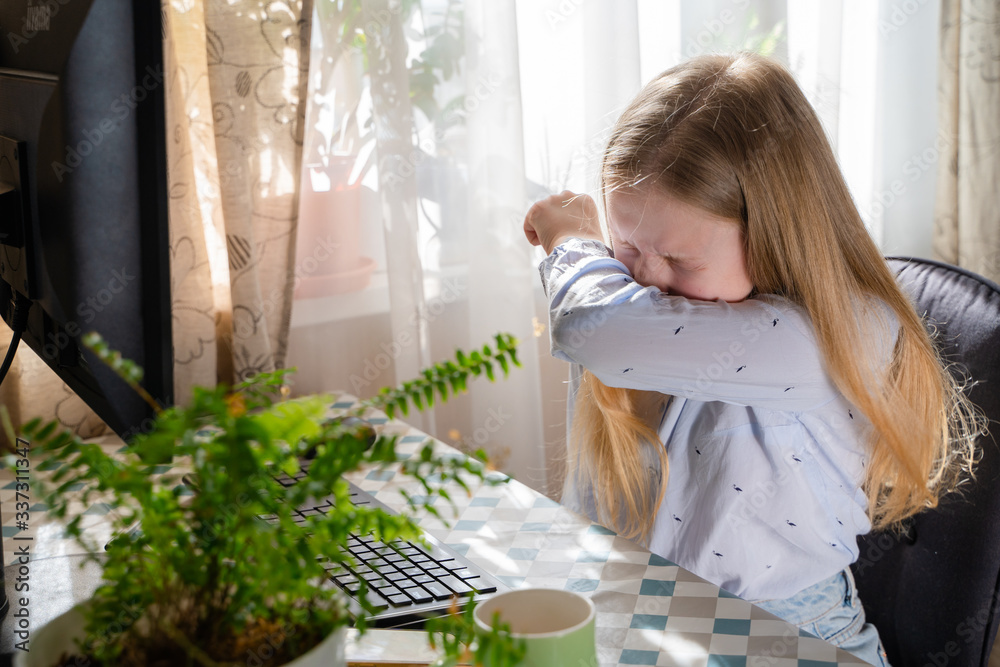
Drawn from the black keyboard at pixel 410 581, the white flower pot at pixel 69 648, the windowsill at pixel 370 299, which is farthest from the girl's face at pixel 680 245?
the windowsill at pixel 370 299

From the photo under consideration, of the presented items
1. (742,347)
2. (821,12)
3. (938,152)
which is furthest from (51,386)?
(938,152)

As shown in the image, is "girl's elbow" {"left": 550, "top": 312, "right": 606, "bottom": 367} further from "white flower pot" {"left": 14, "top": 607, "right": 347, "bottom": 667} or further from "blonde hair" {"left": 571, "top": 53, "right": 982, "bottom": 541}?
"white flower pot" {"left": 14, "top": 607, "right": 347, "bottom": 667}

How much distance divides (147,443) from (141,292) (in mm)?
296

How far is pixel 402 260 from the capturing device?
1479 millimetres

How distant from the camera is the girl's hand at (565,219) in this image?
1.00 metres

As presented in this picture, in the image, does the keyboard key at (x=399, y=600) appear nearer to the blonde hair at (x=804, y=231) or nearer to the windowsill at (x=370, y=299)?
the blonde hair at (x=804, y=231)

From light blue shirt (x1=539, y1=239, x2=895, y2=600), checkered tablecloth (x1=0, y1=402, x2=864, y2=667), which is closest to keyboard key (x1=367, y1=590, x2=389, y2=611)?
checkered tablecloth (x1=0, y1=402, x2=864, y2=667)

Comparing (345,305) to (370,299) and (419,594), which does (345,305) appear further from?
(419,594)

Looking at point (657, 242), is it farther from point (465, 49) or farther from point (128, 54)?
point (465, 49)

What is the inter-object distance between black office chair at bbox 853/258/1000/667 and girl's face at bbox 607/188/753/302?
0.25m

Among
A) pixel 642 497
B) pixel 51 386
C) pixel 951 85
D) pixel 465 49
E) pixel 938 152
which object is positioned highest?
pixel 465 49

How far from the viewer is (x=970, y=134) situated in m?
1.85

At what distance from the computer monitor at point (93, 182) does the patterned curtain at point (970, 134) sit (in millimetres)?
1839

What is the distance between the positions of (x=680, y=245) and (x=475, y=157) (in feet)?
2.37
